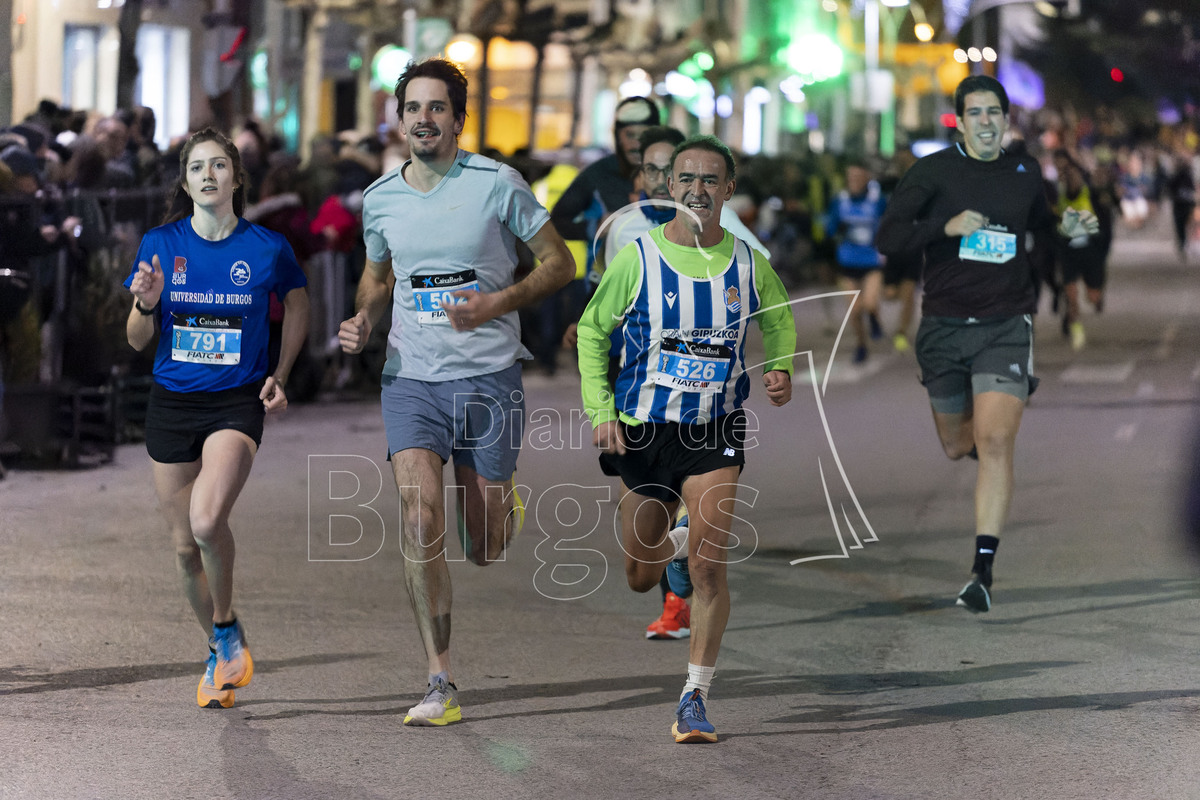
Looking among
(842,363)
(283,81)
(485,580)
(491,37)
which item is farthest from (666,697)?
(283,81)

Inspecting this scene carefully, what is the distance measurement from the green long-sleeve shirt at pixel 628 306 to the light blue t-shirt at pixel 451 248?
1.04ft

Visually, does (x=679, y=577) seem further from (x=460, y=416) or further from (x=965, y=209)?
(x=965, y=209)

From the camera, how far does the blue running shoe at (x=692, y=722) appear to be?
555cm

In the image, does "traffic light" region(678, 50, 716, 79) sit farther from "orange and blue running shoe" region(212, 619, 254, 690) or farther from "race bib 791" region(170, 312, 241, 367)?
"orange and blue running shoe" region(212, 619, 254, 690)

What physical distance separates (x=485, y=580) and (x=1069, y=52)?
93.2 m

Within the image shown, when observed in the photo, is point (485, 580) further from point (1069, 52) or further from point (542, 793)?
point (1069, 52)

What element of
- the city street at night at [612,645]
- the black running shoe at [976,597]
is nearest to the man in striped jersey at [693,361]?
the city street at night at [612,645]

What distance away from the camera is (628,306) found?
5.79m

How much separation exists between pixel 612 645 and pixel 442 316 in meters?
1.67

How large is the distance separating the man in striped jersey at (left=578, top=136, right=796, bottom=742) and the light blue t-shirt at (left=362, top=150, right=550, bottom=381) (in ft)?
1.09

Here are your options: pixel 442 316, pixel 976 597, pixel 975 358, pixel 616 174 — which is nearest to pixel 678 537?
pixel 442 316

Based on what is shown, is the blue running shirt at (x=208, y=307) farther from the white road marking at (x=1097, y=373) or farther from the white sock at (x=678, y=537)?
the white road marking at (x=1097, y=373)

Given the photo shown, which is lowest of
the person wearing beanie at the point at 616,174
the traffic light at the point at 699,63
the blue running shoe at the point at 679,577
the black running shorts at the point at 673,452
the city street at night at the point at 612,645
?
the city street at night at the point at 612,645

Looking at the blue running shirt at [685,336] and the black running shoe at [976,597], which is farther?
the black running shoe at [976,597]
